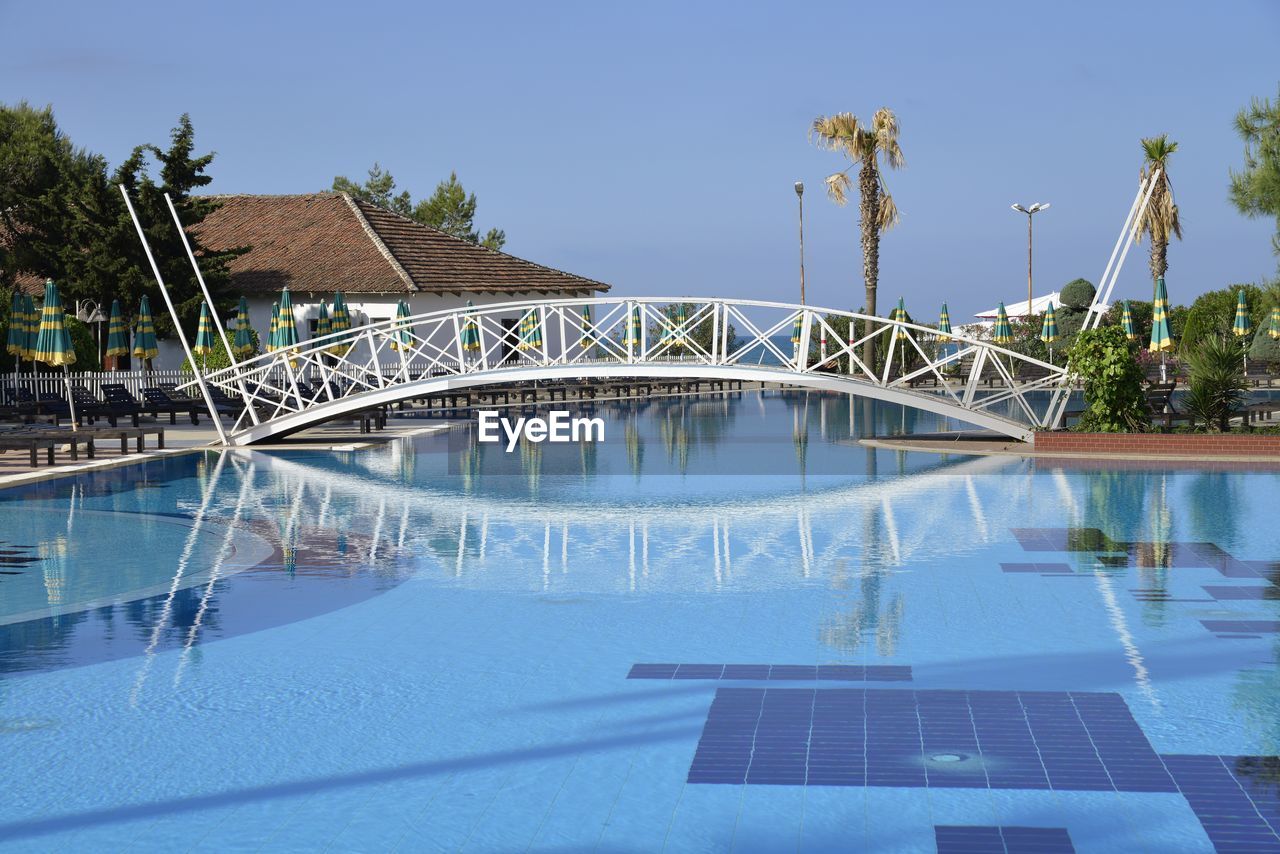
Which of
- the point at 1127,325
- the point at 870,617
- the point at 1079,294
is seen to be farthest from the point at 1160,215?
the point at 870,617

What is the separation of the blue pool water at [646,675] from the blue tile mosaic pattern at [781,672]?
0.04m

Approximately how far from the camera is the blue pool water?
20.7 ft

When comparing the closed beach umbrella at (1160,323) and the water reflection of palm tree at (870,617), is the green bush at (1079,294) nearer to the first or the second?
the closed beach umbrella at (1160,323)

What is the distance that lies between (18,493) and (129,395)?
40.0 feet

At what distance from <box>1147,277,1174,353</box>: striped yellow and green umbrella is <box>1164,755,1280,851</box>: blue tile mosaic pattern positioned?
56.0 ft

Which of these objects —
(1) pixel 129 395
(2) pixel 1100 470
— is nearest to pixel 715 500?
(2) pixel 1100 470

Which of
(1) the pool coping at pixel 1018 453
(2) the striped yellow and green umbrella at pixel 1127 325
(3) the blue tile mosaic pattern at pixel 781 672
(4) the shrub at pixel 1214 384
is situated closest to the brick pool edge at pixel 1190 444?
(1) the pool coping at pixel 1018 453

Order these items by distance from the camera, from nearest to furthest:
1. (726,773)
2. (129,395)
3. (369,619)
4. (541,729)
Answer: (726,773)
(541,729)
(369,619)
(129,395)

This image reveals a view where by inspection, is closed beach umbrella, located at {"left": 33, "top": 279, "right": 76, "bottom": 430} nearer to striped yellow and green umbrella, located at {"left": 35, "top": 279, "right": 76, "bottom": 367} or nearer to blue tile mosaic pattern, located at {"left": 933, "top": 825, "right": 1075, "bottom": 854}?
striped yellow and green umbrella, located at {"left": 35, "top": 279, "right": 76, "bottom": 367}

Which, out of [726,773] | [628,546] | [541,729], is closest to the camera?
[726,773]

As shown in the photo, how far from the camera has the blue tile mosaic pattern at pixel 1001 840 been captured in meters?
5.75

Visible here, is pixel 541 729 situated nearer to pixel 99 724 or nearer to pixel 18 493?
pixel 99 724

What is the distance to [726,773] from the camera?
22.4 ft

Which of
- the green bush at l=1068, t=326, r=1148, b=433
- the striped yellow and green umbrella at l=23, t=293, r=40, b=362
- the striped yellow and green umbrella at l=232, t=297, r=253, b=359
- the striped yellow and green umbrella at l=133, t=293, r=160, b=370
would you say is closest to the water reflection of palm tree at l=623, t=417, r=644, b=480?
the green bush at l=1068, t=326, r=1148, b=433
